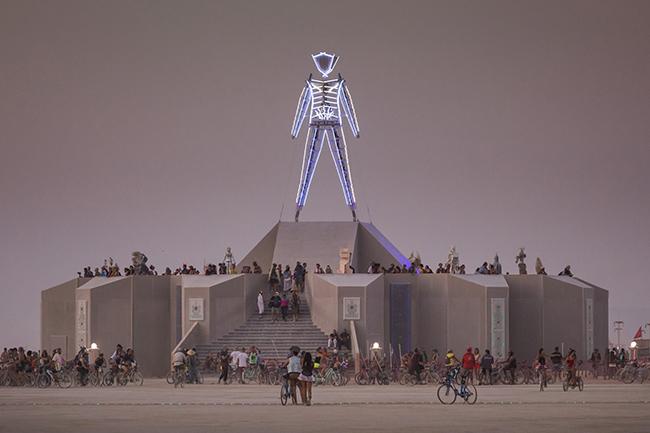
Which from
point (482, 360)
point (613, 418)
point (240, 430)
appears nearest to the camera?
point (240, 430)

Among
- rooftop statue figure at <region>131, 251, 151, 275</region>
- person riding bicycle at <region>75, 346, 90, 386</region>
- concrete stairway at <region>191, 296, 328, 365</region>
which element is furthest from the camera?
rooftop statue figure at <region>131, 251, 151, 275</region>

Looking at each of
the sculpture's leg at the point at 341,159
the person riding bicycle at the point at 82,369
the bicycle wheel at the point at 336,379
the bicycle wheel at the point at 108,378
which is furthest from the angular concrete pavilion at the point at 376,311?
the sculpture's leg at the point at 341,159

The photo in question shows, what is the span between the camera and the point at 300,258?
61.5 m

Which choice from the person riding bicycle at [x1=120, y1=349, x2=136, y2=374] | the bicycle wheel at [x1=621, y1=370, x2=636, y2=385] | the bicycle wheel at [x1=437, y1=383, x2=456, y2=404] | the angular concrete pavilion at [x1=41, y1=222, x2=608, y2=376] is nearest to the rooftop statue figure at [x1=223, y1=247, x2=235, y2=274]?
A: the angular concrete pavilion at [x1=41, y1=222, x2=608, y2=376]

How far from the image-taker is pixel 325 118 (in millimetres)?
60844

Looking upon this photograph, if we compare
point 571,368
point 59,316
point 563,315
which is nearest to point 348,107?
point 563,315

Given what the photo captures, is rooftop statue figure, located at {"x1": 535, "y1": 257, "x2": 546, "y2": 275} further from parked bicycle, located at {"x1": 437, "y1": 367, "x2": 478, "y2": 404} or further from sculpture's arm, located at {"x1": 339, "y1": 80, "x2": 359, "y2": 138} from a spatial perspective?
parked bicycle, located at {"x1": 437, "y1": 367, "x2": 478, "y2": 404}

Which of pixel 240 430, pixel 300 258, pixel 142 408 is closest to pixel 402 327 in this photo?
pixel 300 258

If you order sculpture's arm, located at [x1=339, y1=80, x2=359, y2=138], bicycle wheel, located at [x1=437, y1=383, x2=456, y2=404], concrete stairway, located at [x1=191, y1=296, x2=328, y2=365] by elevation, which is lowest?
bicycle wheel, located at [x1=437, y1=383, x2=456, y2=404]

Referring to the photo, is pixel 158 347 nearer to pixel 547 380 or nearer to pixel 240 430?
pixel 547 380

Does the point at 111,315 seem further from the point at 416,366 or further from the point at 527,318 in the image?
the point at 527,318

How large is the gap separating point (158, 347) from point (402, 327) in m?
7.91

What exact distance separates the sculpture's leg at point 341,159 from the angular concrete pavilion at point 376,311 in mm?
6986

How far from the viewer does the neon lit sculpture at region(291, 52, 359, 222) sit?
60.6m
